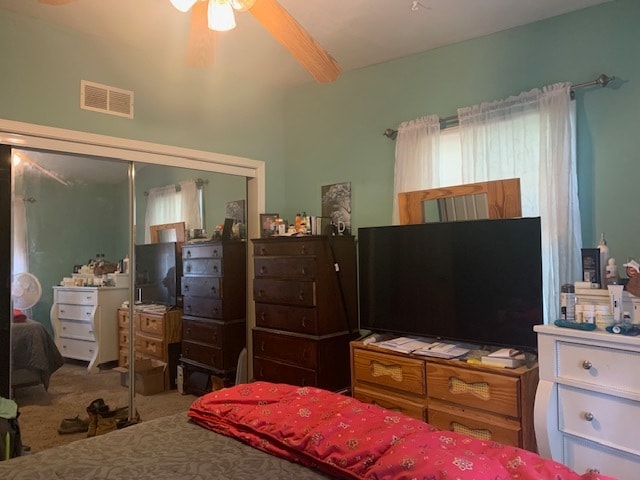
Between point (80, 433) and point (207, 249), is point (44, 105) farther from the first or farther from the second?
point (80, 433)

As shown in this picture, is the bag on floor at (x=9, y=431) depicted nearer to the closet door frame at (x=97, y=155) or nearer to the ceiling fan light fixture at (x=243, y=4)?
the closet door frame at (x=97, y=155)

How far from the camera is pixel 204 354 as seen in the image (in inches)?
144

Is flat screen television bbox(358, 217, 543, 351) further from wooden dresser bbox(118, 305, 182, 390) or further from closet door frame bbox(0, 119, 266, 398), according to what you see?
wooden dresser bbox(118, 305, 182, 390)

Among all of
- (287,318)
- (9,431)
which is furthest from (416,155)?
(9,431)

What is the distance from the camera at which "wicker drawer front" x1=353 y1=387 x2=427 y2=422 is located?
2.69 metres

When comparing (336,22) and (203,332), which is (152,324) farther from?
(336,22)

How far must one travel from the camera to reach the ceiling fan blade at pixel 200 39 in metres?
1.94

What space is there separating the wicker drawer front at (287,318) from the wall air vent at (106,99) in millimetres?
1591

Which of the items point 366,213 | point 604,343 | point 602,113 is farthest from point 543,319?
point 366,213

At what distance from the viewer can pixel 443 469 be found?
43.3 inches

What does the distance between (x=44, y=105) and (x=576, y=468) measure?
331cm

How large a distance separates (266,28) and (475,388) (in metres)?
1.94

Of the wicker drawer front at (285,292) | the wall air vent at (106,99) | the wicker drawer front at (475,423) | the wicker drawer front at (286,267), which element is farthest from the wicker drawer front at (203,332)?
the wicker drawer front at (475,423)

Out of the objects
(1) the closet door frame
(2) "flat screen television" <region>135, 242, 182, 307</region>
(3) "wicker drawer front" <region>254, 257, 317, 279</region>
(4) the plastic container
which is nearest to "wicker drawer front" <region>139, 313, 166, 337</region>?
(2) "flat screen television" <region>135, 242, 182, 307</region>
